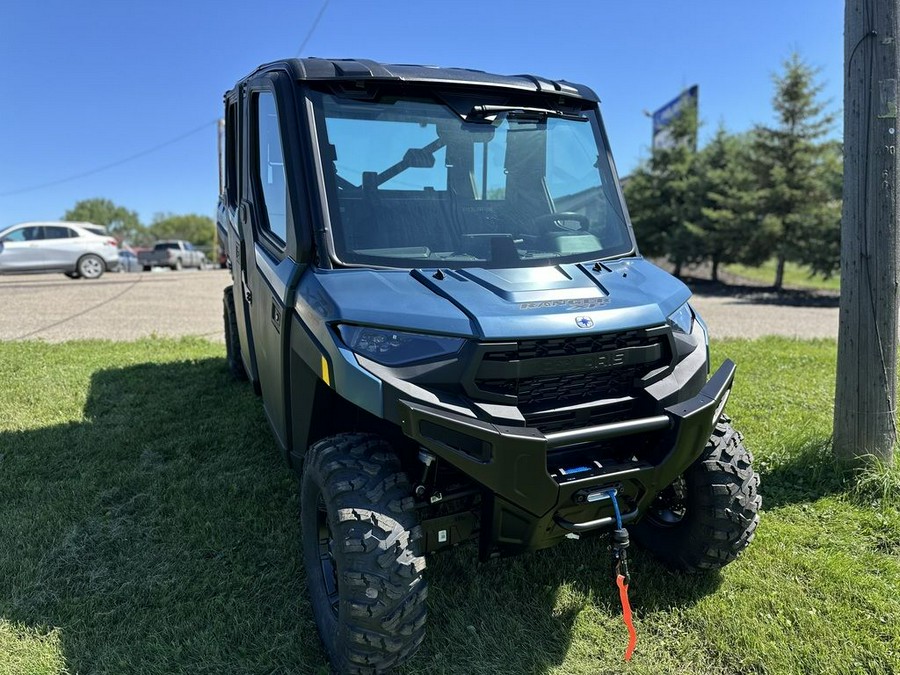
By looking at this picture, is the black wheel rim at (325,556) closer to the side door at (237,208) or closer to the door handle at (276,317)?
the door handle at (276,317)

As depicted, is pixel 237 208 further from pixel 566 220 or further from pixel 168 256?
pixel 168 256

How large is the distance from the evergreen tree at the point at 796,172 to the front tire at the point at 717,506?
14621 millimetres

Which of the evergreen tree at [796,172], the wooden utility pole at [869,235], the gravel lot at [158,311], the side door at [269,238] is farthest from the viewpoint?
the evergreen tree at [796,172]

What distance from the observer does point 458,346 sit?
2424mm

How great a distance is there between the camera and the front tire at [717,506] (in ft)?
9.91

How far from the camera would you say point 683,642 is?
2.90m

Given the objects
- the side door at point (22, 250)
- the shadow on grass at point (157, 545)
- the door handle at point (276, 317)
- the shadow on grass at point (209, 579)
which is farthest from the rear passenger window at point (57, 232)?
the door handle at point (276, 317)

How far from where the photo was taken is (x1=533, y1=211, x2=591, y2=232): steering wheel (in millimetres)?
3283

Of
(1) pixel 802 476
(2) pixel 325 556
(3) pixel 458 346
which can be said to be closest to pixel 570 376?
(3) pixel 458 346

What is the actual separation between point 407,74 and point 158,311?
428 inches

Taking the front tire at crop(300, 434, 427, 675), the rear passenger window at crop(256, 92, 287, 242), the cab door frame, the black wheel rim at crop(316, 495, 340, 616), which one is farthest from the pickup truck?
the front tire at crop(300, 434, 427, 675)

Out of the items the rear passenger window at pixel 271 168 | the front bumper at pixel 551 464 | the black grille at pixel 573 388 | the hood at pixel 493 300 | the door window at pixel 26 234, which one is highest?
the door window at pixel 26 234

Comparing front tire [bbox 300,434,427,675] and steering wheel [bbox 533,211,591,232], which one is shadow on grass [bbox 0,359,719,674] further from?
steering wheel [bbox 533,211,591,232]

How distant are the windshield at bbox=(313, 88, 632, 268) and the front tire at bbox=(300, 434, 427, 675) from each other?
87cm
